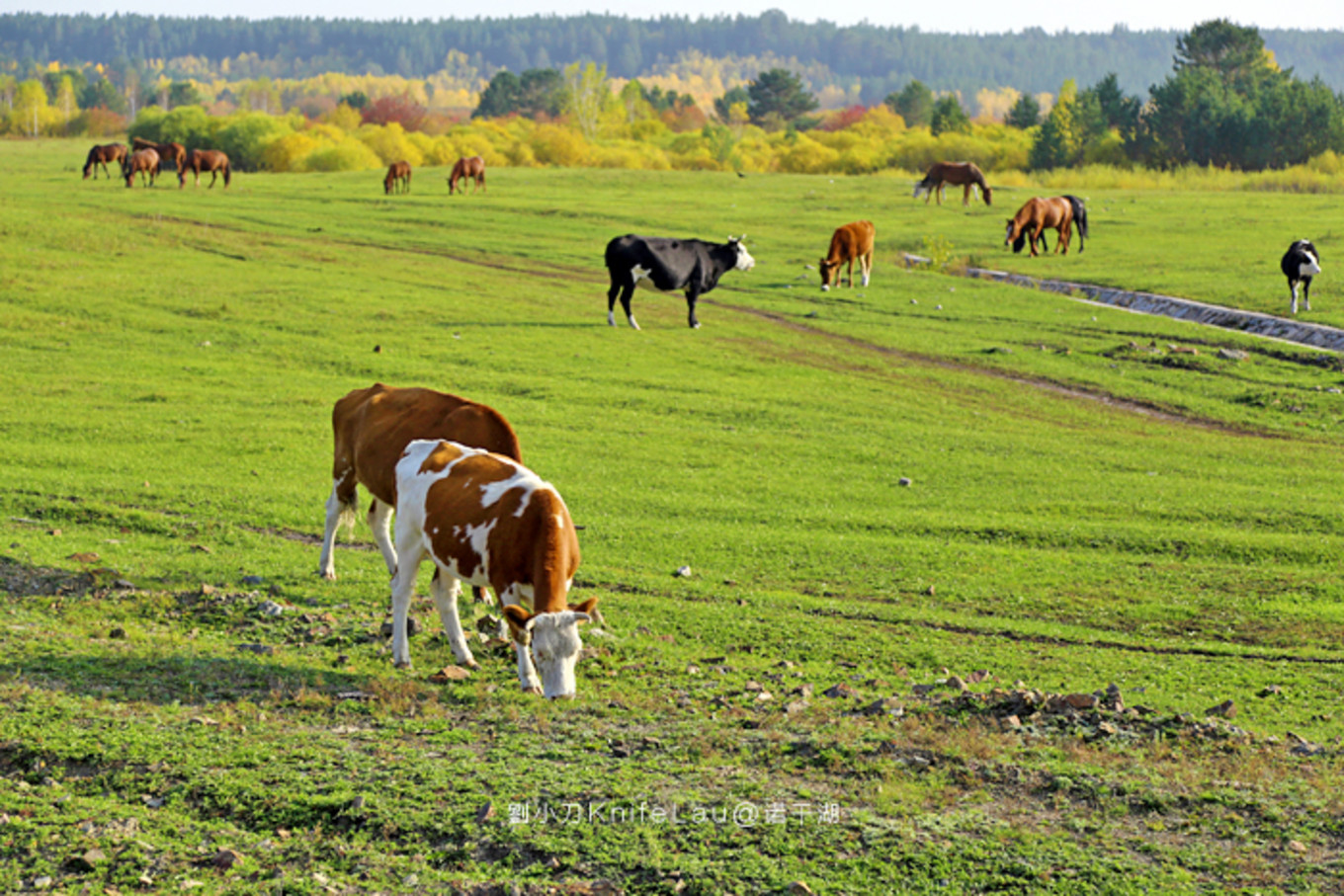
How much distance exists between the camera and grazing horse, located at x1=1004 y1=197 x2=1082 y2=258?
45938 mm

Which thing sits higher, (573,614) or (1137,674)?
(573,614)

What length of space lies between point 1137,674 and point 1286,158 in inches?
3264

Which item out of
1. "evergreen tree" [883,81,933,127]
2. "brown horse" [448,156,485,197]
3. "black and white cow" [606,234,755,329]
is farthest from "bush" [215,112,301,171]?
"evergreen tree" [883,81,933,127]

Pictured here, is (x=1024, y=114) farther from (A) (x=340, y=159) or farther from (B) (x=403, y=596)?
(B) (x=403, y=596)

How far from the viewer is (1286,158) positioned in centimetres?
8150

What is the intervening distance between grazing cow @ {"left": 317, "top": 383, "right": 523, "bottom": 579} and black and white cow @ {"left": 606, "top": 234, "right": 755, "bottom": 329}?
1946 centimetres

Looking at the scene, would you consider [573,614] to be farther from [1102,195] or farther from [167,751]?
[1102,195]

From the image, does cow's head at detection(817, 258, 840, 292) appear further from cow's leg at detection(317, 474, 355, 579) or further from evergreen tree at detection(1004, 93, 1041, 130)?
evergreen tree at detection(1004, 93, 1041, 130)

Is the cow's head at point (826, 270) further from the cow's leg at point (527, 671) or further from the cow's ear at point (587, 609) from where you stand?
the cow's leg at point (527, 671)

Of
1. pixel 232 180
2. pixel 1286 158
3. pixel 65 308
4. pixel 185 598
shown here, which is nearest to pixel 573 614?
pixel 185 598

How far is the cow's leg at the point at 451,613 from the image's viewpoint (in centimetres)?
973

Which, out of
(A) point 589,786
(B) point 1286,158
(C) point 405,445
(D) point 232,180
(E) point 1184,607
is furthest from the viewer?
(B) point 1286,158

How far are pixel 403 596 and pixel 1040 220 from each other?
41.1 m

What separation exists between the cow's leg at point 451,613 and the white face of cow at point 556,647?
1284 millimetres
